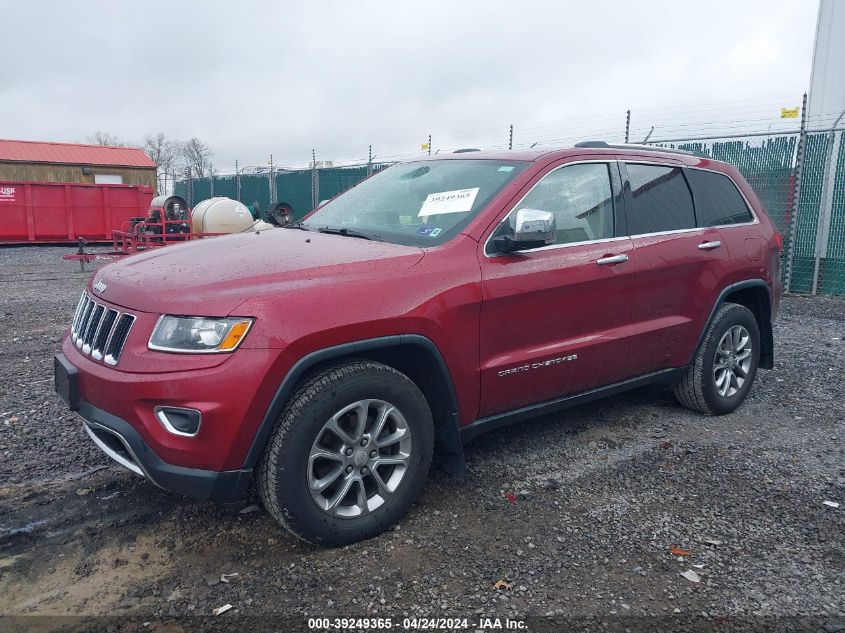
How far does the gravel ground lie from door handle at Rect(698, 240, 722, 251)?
1.22 meters

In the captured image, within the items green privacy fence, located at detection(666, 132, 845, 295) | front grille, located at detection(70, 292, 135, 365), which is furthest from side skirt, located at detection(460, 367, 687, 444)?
green privacy fence, located at detection(666, 132, 845, 295)

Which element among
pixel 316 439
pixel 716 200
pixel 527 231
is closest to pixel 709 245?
pixel 716 200

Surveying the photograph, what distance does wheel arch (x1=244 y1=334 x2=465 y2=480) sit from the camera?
9.06ft

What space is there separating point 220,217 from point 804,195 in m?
11.6

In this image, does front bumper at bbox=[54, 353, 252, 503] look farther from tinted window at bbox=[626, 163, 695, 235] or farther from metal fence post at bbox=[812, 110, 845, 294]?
metal fence post at bbox=[812, 110, 845, 294]

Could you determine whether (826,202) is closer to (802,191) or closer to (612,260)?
(802,191)

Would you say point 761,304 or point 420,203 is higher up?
point 420,203

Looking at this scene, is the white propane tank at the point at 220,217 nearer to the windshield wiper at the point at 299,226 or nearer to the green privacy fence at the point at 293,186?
the green privacy fence at the point at 293,186

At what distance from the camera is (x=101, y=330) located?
3.02 meters

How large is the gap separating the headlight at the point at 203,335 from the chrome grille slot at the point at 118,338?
219mm

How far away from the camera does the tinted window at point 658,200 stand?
14.0 ft

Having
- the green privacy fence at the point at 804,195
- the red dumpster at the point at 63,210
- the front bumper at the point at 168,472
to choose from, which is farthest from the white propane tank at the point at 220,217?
the front bumper at the point at 168,472

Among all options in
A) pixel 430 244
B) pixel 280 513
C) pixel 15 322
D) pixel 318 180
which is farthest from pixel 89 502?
pixel 318 180

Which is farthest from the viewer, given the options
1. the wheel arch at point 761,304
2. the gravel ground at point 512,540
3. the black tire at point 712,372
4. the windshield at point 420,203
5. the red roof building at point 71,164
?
the red roof building at point 71,164
